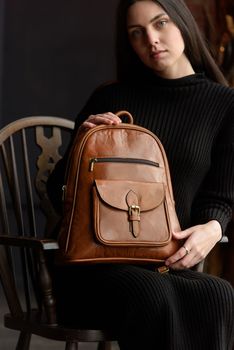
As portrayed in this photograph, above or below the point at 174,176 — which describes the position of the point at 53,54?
above

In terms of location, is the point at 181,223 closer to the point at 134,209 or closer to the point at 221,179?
the point at 221,179

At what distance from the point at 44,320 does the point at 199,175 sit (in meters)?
0.59

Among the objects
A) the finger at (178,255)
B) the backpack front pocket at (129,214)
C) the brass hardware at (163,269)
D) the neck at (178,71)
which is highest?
the neck at (178,71)

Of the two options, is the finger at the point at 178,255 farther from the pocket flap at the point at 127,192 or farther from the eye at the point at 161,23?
the eye at the point at 161,23

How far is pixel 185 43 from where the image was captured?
7.74ft

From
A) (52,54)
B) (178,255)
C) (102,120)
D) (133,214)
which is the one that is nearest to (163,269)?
(178,255)

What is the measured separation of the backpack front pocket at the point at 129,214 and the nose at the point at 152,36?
451 millimetres

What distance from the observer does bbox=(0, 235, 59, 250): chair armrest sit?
1.91 metres

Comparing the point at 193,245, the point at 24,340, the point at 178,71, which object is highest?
the point at 178,71

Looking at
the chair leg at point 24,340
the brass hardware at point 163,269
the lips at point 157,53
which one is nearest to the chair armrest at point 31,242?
the brass hardware at point 163,269

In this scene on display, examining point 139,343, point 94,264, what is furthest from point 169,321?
point 94,264

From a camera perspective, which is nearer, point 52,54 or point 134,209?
point 134,209

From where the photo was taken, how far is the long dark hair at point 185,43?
230cm

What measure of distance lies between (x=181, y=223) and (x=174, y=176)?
0.13m
